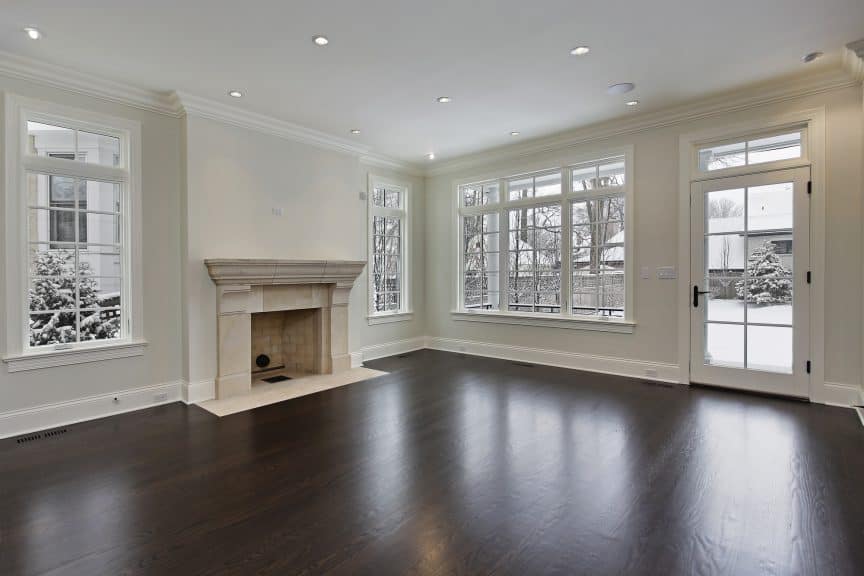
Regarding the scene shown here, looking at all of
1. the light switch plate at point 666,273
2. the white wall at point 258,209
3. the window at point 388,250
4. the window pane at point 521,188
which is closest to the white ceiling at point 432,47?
the white wall at point 258,209

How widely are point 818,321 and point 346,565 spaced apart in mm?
4479

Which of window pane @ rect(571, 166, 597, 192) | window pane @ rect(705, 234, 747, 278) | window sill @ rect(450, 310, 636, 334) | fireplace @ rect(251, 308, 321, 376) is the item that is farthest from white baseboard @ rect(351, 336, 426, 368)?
window pane @ rect(705, 234, 747, 278)

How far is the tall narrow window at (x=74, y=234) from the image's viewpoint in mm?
3664

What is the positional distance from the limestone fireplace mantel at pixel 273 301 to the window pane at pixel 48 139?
1440 millimetres

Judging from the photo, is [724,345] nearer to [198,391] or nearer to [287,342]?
[287,342]

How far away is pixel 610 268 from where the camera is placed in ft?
17.5

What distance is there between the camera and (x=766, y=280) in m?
4.30

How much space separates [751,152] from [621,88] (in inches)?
58.9

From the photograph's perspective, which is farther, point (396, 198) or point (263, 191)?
A: point (396, 198)

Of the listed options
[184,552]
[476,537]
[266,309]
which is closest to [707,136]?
[476,537]

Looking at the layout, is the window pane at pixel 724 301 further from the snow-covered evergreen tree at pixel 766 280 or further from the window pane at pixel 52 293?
the window pane at pixel 52 293

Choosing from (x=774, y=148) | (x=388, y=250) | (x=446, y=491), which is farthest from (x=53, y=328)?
(x=774, y=148)

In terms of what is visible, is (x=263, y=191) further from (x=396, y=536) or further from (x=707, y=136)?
(x=707, y=136)

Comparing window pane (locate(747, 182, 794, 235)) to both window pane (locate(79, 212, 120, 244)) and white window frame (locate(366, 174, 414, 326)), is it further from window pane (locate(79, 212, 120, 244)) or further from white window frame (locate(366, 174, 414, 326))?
window pane (locate(79, 212, 120, 244))
